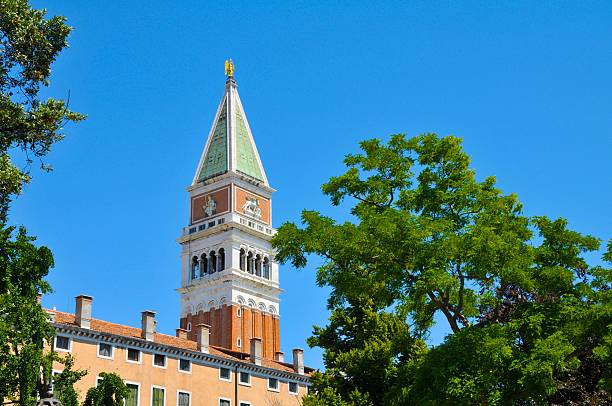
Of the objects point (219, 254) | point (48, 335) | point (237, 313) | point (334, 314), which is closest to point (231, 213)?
point (219, 254)

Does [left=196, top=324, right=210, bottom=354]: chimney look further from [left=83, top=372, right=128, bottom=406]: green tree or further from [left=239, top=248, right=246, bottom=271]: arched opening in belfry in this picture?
[left=239, top=248, right=246, bottom=271]: arched opening in belfry

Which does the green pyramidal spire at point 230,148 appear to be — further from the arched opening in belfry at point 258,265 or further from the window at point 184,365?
the window at point 184,365

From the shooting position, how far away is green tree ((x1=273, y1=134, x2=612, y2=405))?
71.8 ft

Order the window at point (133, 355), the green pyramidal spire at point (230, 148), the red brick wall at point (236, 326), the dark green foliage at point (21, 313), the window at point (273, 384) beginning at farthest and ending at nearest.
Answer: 1. the green pyramidal spire at point (230, 148)
2. the red brick wall at point (236, 326)
3. the window at point (273, 384)
4. the window at point (133, 355)
5. the dark green foliage at point (21, 313)

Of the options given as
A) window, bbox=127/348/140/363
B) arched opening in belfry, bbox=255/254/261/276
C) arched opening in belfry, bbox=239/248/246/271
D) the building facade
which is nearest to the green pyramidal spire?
the building facade

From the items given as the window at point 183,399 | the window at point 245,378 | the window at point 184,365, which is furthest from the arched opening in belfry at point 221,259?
the window at point 183,399

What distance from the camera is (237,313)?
3297 inches

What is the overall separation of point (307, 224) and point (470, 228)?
460 cm

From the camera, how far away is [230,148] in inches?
3533

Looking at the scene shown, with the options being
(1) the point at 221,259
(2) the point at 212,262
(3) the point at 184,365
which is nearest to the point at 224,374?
(3) the point at 184,365

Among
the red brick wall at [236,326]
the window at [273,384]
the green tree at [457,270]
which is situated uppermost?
the red brick wall at [236,326]

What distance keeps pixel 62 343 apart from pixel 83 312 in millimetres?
2202

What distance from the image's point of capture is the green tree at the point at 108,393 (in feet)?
133

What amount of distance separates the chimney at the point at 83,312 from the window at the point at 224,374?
9793mm
